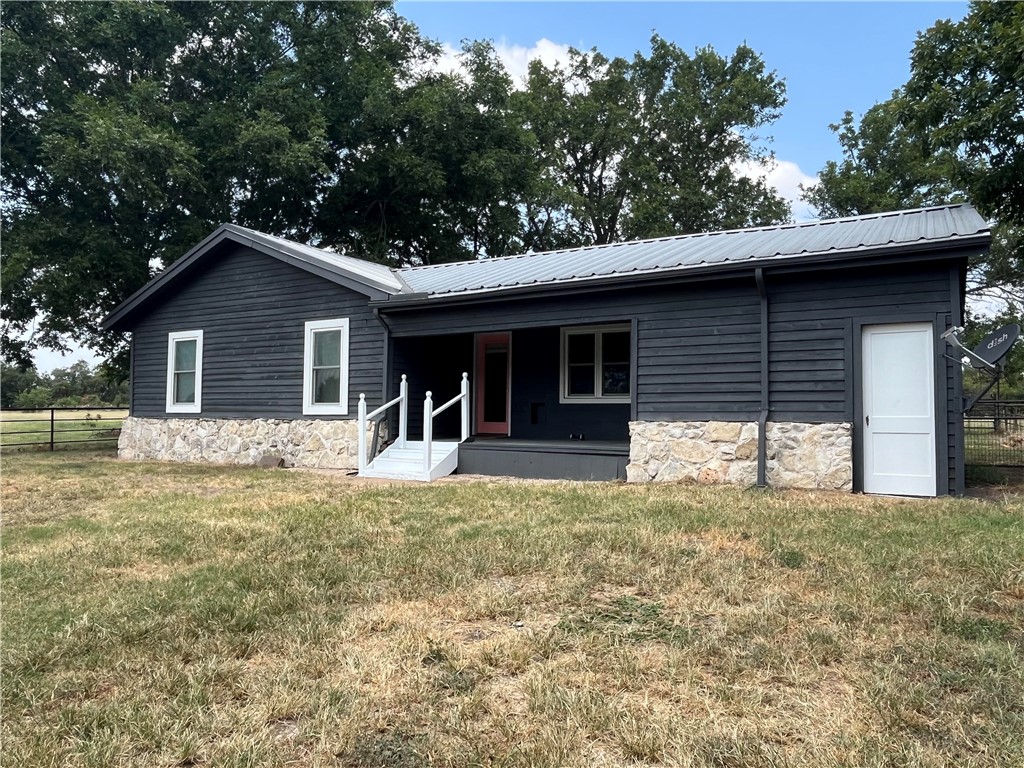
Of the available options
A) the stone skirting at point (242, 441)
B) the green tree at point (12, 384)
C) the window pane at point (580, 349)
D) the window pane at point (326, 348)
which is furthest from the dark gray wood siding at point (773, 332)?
the green tree at point (12, 384)

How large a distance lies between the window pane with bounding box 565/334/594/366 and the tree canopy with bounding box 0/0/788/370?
10.0m

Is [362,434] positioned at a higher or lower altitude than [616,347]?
lower

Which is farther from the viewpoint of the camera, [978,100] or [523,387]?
[523,387]

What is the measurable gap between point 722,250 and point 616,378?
8.71 feet

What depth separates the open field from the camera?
226cm

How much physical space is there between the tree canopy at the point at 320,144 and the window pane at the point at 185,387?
15.2ft

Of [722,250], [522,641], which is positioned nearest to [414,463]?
[722,250]

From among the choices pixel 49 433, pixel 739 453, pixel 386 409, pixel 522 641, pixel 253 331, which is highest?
pixel 253 331

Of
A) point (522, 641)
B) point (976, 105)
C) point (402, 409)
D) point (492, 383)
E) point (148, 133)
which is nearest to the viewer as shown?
point (522, 641)

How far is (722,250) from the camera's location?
9539 millimetres

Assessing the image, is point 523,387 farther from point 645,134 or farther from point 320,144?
point 645,134

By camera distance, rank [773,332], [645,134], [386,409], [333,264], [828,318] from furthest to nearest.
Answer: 1. [645,134]
2. [333,264]
3. [386,409]
4. [773,332]
5. [828,318]

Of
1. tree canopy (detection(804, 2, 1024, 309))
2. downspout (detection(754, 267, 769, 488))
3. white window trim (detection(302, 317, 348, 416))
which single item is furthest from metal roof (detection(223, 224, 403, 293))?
tree canopy (detection(804, 2, 1024, 309))

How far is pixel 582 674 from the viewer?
2738 millimetres
